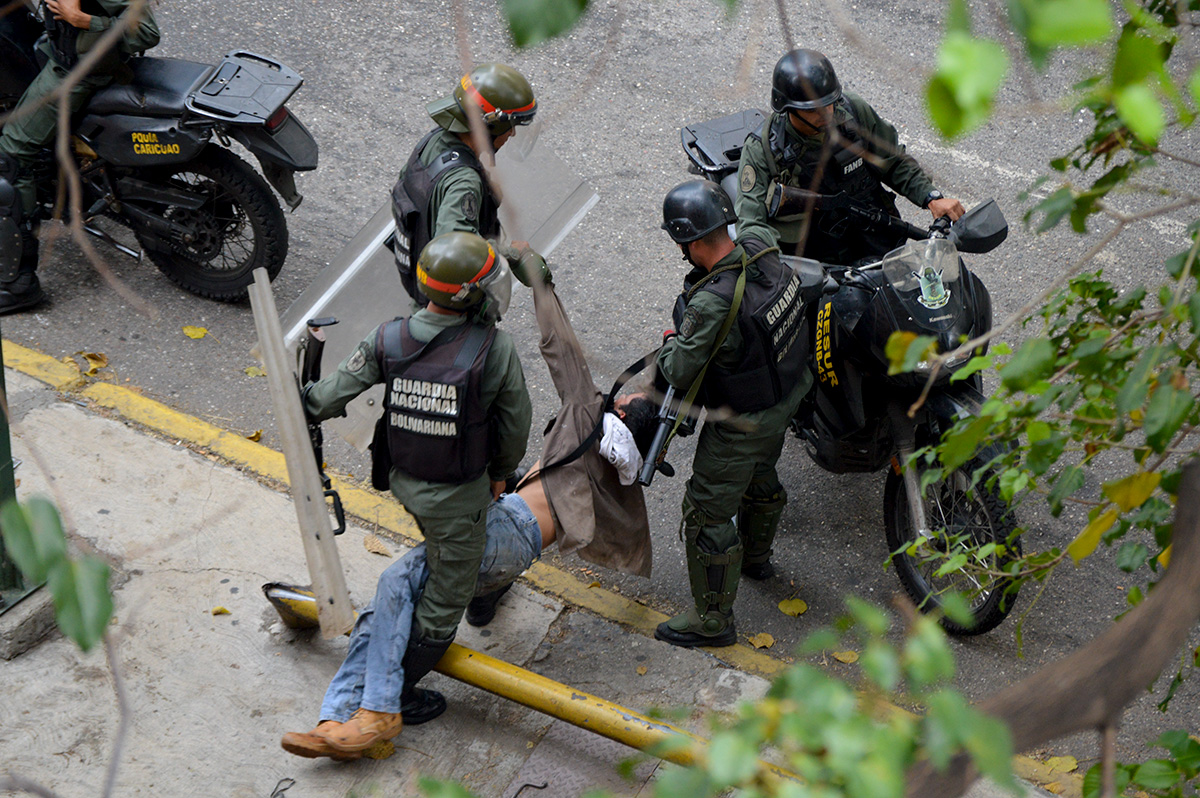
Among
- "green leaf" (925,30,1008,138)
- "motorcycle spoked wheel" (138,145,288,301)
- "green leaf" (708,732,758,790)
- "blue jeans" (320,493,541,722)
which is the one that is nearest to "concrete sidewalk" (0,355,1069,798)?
"blue jeans" (320,493,541,722)

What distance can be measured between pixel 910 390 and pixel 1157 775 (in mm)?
2077

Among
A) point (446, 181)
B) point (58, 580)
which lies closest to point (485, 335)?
point (446, 181)

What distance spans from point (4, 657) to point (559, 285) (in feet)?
10.9

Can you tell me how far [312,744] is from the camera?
3.23 meters

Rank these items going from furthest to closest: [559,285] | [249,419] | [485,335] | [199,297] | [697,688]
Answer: [559,285] → [199,297] → [249,419] → [697,688] → [485,335]

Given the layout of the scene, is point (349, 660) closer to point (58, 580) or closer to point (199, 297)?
point (58, 580)

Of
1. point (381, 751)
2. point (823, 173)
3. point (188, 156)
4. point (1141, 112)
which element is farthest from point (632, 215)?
point (1141, 112)

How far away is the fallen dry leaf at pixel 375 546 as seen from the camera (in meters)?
4.32

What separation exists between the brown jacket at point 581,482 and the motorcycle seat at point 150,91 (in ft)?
7.55

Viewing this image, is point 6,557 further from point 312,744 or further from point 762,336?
point 762,336

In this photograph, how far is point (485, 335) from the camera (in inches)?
128

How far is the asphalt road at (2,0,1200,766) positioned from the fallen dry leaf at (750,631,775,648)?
6 centimetres

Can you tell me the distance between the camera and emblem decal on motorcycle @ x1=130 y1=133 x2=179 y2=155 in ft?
15.9

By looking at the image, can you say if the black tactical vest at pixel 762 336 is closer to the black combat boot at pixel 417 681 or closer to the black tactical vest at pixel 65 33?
the black combat boot at pixel 417 681
